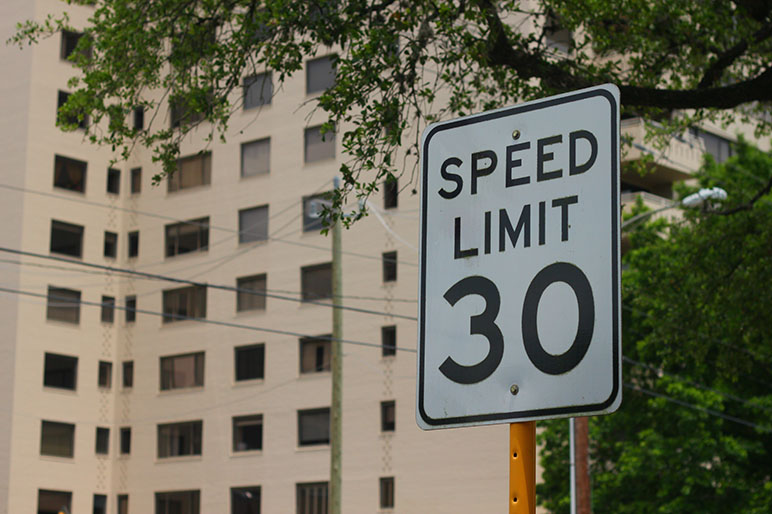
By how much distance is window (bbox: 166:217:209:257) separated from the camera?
51.0m

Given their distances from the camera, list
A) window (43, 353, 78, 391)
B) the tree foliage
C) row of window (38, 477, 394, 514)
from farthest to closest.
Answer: window (43, 353, 78, 391)
row of window (38, 477, 394, 514)
the tree foliage

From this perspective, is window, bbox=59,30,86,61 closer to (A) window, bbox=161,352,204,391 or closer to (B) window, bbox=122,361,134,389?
(B) window, bbox=122,361,134,389

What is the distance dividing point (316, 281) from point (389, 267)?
136 inches

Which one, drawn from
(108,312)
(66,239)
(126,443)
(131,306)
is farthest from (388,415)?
(66,239)

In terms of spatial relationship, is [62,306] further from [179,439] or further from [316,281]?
[316,281]

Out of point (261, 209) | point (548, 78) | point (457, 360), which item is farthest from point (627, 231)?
point (457, 360)

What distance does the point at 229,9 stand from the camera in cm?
1290

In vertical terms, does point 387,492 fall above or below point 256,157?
below

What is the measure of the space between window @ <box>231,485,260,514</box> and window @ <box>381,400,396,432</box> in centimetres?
591

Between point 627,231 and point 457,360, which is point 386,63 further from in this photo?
point 627,231

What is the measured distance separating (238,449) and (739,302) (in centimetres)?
3340

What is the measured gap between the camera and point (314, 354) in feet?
153

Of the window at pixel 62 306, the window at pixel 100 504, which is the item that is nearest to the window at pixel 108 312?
the window at pixel 62 306

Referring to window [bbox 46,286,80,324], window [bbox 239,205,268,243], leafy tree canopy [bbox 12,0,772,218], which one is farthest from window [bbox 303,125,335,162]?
leafy tree canopy [bbox 12,0,772,218]
